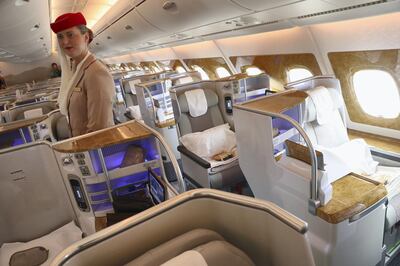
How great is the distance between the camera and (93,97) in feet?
7.07

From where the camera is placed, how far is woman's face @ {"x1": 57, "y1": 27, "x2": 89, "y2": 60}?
6.99ft

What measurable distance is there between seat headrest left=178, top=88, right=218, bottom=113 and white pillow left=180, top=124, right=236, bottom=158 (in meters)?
0.49

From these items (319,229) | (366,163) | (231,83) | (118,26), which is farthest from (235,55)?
(319,229)

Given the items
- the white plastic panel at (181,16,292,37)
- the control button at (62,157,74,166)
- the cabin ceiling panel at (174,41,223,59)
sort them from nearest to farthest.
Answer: the control button at (62,157,74,166) < the white plastic panel at (181,16,292,37) < the cabin ceiling panel at (174,41,223,59)

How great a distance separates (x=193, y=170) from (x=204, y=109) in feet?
3.24

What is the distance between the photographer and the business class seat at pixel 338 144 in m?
2.34

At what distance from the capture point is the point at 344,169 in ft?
7.73

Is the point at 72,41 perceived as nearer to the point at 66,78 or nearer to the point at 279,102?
the point at 66,78

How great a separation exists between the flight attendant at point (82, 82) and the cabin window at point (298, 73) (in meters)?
3.39

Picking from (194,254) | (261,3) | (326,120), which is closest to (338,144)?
(326,120)

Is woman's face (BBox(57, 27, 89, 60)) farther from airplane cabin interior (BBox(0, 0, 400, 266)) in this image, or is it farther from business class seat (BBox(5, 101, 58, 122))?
business class seat (BBox(5, 101, 58, 122))

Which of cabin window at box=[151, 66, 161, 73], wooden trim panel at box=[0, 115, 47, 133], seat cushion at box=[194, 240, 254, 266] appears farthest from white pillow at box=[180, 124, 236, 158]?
cabin window at box=[151, 66, 161, 73]

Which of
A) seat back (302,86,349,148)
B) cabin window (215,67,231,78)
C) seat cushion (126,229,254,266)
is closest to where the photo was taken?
Answer: seat cushion (126,229,254,266)

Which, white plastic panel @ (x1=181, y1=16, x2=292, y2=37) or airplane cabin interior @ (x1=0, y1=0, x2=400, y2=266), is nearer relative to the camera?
airplane cabin interior @ (x1=0, y1=0, x2=400, y2=266)
